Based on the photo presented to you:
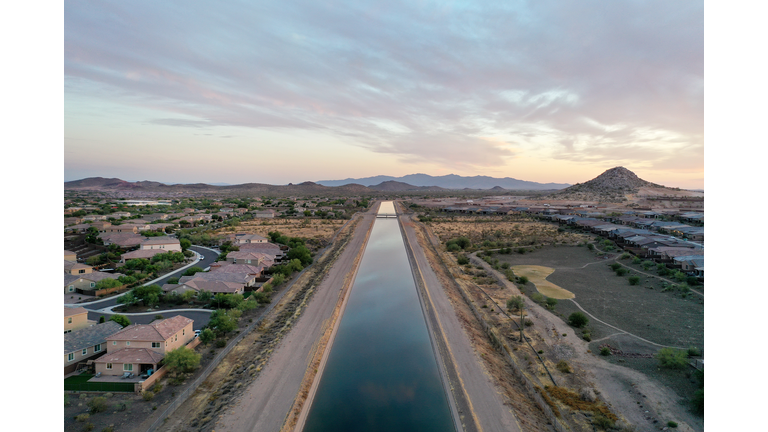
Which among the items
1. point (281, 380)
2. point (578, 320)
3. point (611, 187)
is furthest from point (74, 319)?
point (611, 187)

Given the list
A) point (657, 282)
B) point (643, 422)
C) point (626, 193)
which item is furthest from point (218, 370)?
point (626, 193)

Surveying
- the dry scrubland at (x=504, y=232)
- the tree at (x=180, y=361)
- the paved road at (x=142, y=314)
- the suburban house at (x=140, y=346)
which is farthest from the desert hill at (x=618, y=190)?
the suburban house at (x=140, y=346)

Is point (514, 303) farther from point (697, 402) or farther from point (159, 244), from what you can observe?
point (159, 244)

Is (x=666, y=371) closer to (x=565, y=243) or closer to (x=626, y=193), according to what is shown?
(x=565, y=243)

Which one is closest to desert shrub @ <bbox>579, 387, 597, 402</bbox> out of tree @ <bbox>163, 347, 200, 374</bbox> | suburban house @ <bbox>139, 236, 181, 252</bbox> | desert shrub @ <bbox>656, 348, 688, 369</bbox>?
desert shrub @ <bbox>656, 348, 688, 369</bbox>

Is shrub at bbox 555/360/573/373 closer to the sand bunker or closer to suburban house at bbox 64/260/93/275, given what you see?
the sand bunker

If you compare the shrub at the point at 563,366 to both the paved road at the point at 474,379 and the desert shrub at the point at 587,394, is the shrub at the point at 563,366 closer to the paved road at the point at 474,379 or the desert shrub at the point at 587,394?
the desert shrub at the point at 587,394
